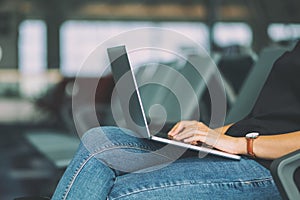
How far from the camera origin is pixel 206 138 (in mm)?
1576

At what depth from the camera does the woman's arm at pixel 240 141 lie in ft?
5.17

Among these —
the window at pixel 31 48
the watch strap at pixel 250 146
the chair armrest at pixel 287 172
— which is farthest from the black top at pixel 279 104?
the window at pixel 31 48

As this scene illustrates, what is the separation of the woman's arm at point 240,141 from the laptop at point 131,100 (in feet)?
0.08

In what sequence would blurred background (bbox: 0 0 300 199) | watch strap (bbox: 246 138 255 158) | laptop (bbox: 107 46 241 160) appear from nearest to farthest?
laptop (bbox: 107 46 241 160) → watch strap (bbox: 246 138 255 158) → blurred background (bbox: 0 0 300 199)

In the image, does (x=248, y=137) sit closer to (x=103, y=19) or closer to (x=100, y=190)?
(x=100, y=190)

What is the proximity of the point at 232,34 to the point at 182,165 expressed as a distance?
6.69 m

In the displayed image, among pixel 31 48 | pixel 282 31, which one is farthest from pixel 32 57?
pixel 282 31

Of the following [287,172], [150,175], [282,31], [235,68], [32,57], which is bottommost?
[32,57]

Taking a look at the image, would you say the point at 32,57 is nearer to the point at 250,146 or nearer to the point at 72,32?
the point at 72,32

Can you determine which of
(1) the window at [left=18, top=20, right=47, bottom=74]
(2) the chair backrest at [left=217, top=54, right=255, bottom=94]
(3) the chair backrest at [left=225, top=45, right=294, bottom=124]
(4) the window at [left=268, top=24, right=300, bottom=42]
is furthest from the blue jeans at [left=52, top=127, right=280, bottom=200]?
(1) the window at [left=18, top=20, right=47, bottom=74]

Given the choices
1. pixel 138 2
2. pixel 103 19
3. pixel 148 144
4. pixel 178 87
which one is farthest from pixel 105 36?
pixel 148 144

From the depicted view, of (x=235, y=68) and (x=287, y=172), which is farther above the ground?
(x=287, y=172)

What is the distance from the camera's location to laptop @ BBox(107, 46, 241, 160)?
4.92 feet

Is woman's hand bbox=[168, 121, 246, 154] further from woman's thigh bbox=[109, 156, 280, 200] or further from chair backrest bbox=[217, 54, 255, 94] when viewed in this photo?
chair backrest bbox=[217, 54, 255, 94]
